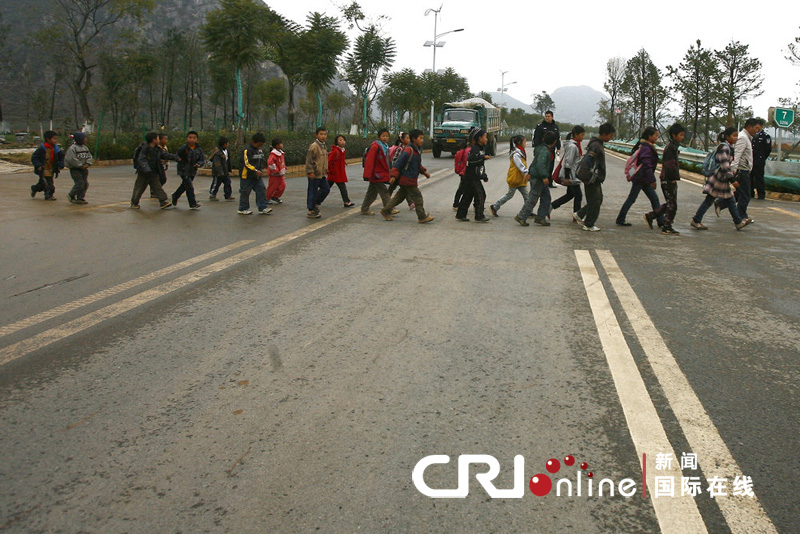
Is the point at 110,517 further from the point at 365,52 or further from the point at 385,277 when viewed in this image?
the point at 365,52

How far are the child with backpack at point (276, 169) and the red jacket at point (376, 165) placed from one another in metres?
1.63

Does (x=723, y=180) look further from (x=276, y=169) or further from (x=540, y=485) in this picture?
(x=540, y=485)

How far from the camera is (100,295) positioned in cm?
575

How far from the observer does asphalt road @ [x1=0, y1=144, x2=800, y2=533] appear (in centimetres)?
257

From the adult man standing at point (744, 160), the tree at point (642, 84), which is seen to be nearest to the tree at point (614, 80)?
the tree at point (642, 84)

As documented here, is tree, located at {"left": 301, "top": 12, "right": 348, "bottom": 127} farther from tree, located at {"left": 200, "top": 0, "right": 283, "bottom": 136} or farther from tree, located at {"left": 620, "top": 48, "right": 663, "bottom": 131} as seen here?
tree, located at {"left": 620, "top": 48, "right": 663, "bottom": 131}

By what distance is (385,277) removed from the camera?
21.4ft

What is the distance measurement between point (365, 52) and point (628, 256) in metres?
32.0

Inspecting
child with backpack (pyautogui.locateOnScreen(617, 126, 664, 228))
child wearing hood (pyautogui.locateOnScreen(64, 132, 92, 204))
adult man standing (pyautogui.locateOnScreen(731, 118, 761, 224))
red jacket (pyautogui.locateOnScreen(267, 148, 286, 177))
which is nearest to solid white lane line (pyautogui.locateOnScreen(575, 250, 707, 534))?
child with backpack (pyautogui.locateOnScreen(617, 126, 664, 228))

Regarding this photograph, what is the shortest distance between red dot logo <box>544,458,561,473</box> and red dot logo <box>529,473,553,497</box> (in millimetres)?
56

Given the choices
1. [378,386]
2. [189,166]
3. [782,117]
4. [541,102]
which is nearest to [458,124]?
[782,117]

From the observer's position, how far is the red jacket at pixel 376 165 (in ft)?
36.7

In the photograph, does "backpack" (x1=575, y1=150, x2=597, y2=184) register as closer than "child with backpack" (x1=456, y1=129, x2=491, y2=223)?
Yes

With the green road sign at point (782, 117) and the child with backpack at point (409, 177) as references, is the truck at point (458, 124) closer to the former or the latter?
the green road sign at point (782, 117)
